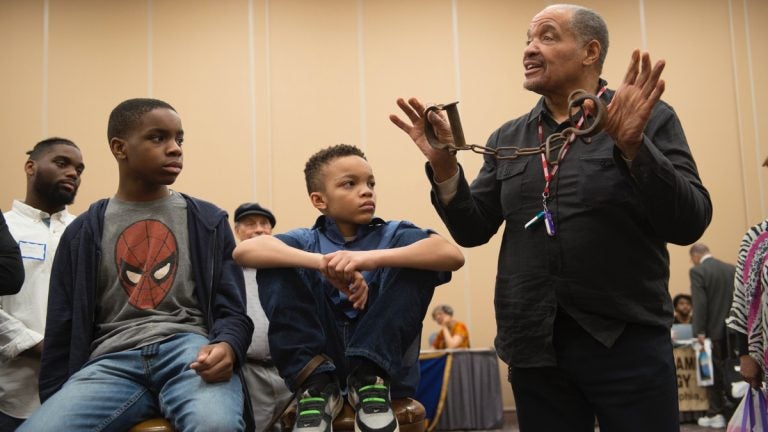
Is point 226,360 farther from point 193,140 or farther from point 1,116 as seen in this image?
point 1,116

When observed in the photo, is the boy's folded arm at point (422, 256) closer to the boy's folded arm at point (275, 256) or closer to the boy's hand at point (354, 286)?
the boy's hand at point (354, 286)

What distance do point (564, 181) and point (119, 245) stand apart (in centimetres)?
141

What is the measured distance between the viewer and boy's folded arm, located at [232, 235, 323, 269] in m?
2.08

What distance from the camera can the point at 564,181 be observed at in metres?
1.95

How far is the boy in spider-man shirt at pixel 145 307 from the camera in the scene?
6.50ft

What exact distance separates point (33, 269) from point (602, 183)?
2461 millimetres

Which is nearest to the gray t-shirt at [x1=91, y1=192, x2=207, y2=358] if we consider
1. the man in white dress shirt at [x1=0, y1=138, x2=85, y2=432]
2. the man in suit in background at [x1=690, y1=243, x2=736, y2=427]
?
the man in white dress shirt at [x1=0, y1=138, x2=85, y2=432]

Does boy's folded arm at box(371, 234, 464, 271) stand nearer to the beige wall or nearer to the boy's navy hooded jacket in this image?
the boy's navy hooded jacket

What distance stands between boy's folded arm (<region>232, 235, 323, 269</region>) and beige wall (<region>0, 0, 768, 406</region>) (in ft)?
21.0

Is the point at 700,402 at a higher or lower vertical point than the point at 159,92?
lower

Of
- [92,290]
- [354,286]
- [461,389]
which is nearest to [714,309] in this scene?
[461,389]

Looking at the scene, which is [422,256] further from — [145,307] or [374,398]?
[145,307]

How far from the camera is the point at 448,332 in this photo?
7.53 metres

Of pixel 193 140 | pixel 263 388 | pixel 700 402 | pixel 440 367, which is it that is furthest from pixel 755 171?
pixel 263 388
